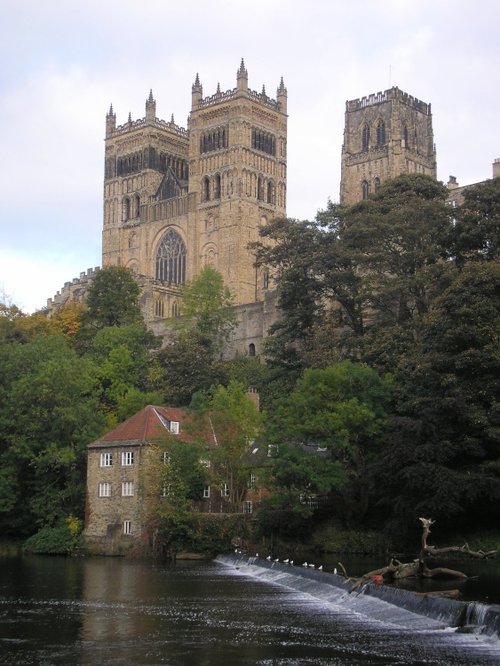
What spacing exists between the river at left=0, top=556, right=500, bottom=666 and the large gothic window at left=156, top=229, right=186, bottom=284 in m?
92.8

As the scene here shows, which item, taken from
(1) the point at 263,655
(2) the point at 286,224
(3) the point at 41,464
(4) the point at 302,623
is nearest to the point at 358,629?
(4) the point at 302,623

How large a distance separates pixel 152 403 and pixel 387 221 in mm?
17857

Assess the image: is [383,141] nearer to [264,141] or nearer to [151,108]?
[264,141]

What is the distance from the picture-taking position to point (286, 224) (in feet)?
260

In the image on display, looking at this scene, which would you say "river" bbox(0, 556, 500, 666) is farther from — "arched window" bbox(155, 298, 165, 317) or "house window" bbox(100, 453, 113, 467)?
"arched window" bbox(155, 298, 165, 317)

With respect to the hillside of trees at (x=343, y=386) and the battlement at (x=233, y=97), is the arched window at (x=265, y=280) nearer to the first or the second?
the battlement at (x=233, y=97)

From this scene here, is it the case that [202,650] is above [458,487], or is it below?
below

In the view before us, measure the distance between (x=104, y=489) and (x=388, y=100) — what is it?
258 ft

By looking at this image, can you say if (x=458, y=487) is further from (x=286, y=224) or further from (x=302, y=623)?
(x=286, y=224)

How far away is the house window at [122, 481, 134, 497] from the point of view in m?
57.3

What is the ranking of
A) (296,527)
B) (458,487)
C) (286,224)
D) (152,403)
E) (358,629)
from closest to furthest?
(358,629), (458,487), (296,527), (152,403), (286,224)

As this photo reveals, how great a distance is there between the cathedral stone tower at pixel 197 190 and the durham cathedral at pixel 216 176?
12cm

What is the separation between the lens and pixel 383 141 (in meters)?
124

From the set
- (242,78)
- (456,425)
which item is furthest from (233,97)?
(456,425)
